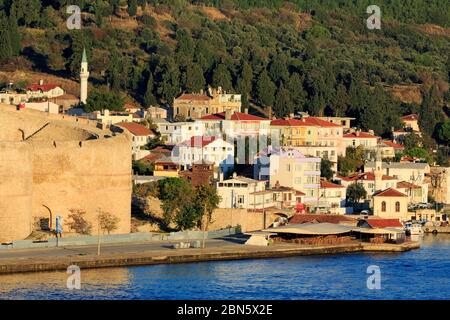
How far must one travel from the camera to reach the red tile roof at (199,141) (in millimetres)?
83125

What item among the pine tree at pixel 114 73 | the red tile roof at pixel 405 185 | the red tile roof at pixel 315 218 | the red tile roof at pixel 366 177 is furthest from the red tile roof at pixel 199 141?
the pine tree at pixel 114 73

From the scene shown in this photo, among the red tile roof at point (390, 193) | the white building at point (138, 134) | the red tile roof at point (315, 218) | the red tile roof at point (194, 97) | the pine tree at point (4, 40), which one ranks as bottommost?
the red tile roof at point (315, 218)

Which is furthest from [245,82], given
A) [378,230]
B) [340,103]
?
[378,230]

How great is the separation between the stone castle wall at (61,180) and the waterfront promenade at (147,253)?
1.28m

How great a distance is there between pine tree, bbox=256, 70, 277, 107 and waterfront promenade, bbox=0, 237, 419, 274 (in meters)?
37.3

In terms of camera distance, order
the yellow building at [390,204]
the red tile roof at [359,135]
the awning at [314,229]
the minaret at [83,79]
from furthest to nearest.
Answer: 1. the minaret at [83,79]
2. the red tile roof at [359,135]
3. the yellow building at [390,204]
4. the awning at [314,229]

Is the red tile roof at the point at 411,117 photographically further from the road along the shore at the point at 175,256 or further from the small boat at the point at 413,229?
the road along the shore at the point at 175,256

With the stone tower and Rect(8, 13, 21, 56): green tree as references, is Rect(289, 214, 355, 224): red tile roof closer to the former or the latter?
the stone tower

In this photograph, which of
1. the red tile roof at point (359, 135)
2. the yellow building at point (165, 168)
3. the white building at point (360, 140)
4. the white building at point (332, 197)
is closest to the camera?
the white building at point (332, 197)

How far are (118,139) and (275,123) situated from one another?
27263mm

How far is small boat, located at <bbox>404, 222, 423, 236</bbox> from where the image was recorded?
73.8 meters

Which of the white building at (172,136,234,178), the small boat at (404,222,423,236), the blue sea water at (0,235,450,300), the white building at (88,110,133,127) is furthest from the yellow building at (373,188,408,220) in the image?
the white building at (88,110,133,127)
